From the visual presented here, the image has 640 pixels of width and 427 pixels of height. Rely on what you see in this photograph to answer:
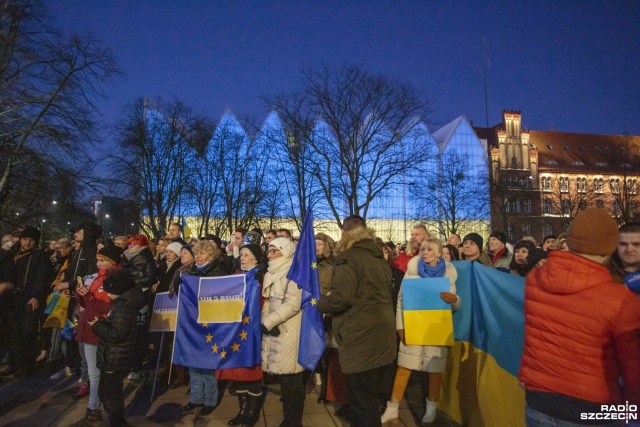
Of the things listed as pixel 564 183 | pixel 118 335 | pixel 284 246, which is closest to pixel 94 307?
pixel 118 335

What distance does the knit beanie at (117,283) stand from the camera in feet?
16.8

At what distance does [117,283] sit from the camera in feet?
16.9

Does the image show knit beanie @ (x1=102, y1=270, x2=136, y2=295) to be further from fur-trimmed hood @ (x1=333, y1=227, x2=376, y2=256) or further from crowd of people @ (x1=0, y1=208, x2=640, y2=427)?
fur-trimmed hood @ (x1=333, y1=227, x2=376, y2=256)

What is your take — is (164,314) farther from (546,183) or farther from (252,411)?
(546,183)

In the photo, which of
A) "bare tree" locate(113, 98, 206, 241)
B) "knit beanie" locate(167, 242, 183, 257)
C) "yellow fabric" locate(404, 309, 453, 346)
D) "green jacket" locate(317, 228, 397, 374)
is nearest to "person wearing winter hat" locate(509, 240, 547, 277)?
"yellow fabric" locate(404, 309, 453, 346)

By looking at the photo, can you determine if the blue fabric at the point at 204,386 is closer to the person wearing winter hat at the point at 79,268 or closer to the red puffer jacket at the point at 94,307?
the red puffer jacket at the point at 94,307

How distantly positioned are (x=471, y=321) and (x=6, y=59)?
1833 centimetres

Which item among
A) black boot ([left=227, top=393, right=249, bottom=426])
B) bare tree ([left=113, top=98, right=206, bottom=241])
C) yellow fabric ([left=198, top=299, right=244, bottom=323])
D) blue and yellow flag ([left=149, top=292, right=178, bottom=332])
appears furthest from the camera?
bare tree ([left=113, top=98, right=206, bottom=241])

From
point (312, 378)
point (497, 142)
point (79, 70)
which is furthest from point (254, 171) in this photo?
point (497, 142)

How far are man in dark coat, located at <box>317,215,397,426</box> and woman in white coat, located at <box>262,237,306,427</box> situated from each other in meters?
0.76

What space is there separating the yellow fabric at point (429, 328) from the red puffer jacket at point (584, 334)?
281 centimetres

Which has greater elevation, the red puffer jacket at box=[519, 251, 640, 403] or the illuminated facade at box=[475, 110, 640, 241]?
the illuminated facade at box=[475, 110, 640, 241]

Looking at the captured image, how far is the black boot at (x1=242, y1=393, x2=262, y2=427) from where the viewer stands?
5.60 metres

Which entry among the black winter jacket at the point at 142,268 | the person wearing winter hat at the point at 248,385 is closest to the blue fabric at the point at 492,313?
the person wearing winter hat at the point at 248,385
